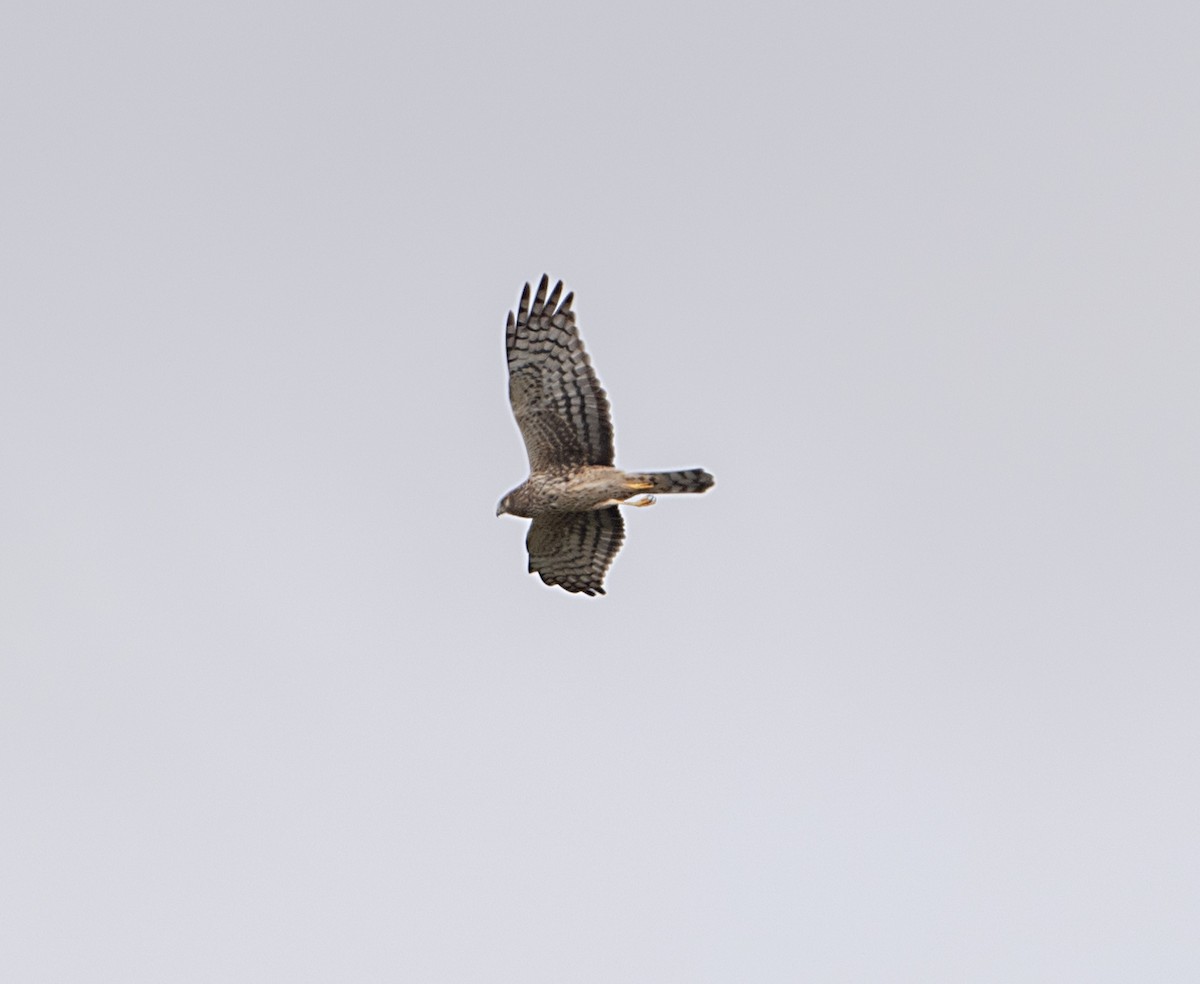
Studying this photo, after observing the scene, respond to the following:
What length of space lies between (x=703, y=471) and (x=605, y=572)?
333 cm

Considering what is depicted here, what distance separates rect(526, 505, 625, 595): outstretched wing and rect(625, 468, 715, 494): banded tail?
2.00 m

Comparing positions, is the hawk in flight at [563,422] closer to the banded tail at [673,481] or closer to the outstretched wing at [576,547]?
the banded tail at [673,481]

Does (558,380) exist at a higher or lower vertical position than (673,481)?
higher

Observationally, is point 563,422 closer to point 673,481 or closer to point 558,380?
point 558,380

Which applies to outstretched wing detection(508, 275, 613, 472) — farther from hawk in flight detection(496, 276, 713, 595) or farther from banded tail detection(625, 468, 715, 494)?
banded tail detection(625, 468, 715, 494)

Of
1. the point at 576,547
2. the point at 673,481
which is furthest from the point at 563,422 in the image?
the point at 576,547

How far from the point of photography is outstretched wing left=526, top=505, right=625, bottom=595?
25222 millimetres

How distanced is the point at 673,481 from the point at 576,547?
3.05 m

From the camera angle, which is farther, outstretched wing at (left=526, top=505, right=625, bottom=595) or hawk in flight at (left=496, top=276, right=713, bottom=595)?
outstretched wing at (left=526, top=505, right=625, bottom=595)

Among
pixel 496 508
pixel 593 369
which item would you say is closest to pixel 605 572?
pixel 496 508

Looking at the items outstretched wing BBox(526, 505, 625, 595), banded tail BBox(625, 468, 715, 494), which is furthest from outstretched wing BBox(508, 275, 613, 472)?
outstretched wing BBox(526, 505, 625, 595)

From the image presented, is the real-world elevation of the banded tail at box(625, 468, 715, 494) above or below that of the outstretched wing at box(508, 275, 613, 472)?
below

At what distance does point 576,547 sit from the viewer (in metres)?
25.6

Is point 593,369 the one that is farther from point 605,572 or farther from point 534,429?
point 605,572
